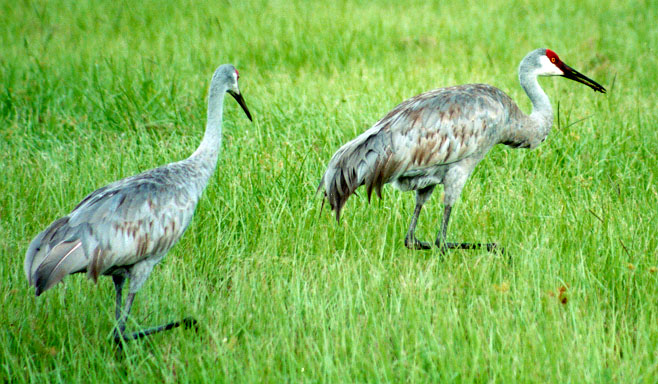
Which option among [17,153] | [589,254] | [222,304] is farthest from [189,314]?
[17,153]

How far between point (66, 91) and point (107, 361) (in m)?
4.44

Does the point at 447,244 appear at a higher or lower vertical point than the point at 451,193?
lower

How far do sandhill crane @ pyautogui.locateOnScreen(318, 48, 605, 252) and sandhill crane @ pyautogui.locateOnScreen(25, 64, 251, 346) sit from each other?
0.94m

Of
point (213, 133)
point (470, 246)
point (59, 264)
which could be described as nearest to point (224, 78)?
point (213, 133)

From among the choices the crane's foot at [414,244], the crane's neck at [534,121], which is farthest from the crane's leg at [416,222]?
the crane's neck at [534,121]

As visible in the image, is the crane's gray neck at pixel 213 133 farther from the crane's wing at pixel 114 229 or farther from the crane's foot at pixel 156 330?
the crane's foot at pixel 156 330

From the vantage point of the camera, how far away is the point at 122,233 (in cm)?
373

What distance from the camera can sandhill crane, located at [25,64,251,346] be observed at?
354 cm

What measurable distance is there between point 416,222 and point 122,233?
6.34 ft

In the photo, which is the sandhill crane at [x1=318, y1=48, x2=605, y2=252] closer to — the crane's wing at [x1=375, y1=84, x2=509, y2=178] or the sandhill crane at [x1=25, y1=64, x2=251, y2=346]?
the crane's wing at [x1=375, y1=84, x2=509, y2=178]

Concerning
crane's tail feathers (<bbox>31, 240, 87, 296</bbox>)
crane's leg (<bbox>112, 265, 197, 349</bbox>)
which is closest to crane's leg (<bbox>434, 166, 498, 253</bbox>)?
crane's leg (<bbox>112, 265, 197, 349</bbox>)

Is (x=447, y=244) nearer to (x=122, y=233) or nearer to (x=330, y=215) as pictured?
(x=330, y=215)

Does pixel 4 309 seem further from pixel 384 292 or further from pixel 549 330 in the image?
pixel 549 330

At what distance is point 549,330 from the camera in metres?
3.48
